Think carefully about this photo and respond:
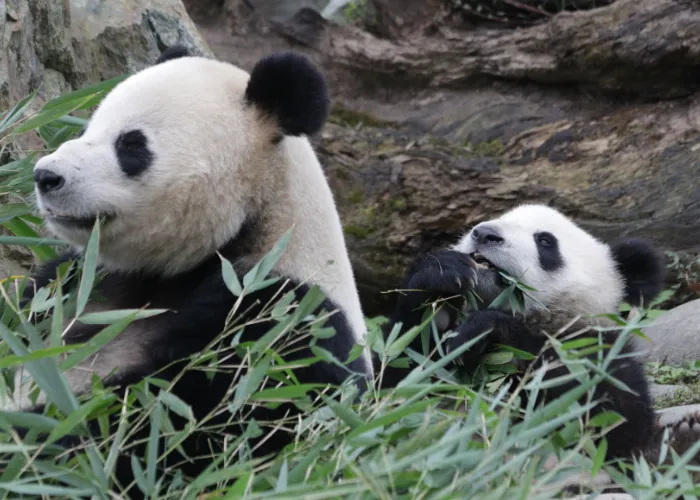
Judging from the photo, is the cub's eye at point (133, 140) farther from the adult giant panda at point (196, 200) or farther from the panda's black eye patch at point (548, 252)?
the panda's black eye patch at point (548, 252)

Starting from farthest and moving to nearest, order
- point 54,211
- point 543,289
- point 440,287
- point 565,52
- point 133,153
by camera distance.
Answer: point 565,52 < point 543,289 < point 440,287 < point 133,153 < point 54,211

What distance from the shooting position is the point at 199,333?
2508 mm

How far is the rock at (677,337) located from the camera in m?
4.86

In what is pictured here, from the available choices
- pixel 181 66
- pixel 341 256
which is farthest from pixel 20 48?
pixel 341 256

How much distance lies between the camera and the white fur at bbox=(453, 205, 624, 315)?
143 inches

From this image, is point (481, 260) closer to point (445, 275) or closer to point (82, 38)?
point (445, 275)

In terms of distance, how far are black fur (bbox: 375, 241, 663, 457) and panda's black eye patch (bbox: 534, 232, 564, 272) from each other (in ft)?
1.40

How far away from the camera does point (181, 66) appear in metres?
2.99

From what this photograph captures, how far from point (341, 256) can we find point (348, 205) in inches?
156

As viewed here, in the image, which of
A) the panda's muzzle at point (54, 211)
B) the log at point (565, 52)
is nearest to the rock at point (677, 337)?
the log at point (565, 52)

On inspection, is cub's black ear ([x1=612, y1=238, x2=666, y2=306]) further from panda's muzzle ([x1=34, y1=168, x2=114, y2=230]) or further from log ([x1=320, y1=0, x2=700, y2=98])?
log ([x1=320, y1=0, x2=700, y2=98])

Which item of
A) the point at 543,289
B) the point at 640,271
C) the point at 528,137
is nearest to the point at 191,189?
the point at 543,289

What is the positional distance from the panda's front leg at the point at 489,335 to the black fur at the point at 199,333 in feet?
1.11

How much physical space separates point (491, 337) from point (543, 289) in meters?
0.80
